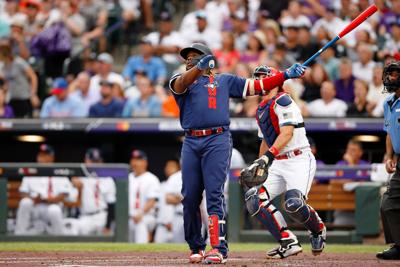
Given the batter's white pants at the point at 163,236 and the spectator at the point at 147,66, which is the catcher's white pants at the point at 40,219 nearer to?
the batter's white pants at the point at 163,236

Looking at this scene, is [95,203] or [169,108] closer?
[95,203]

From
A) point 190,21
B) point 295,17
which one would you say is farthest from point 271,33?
point 190,21

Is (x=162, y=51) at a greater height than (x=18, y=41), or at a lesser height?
lesser

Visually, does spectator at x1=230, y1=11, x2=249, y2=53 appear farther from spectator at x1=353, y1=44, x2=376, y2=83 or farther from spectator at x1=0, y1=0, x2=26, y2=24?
spectator at x1=0, y1=0, x2=26, y2=24

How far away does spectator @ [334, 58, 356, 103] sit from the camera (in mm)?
13688

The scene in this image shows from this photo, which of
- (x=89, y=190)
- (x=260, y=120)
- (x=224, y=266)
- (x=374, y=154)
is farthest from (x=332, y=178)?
(x=224, y=266)

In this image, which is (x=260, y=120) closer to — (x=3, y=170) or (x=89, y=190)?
(x=89, y=190)

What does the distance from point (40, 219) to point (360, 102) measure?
187 inches

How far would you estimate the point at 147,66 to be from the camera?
1518 centimetres

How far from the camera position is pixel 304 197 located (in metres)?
8.30

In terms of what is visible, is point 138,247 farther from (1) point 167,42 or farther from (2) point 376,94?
(1) point 167,42

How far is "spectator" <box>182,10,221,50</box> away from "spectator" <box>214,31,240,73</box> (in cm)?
Result: 60

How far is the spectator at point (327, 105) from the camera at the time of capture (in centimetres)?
1337

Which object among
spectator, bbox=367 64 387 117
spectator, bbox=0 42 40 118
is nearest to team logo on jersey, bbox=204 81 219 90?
spectator, bbox=367 64 387 117
